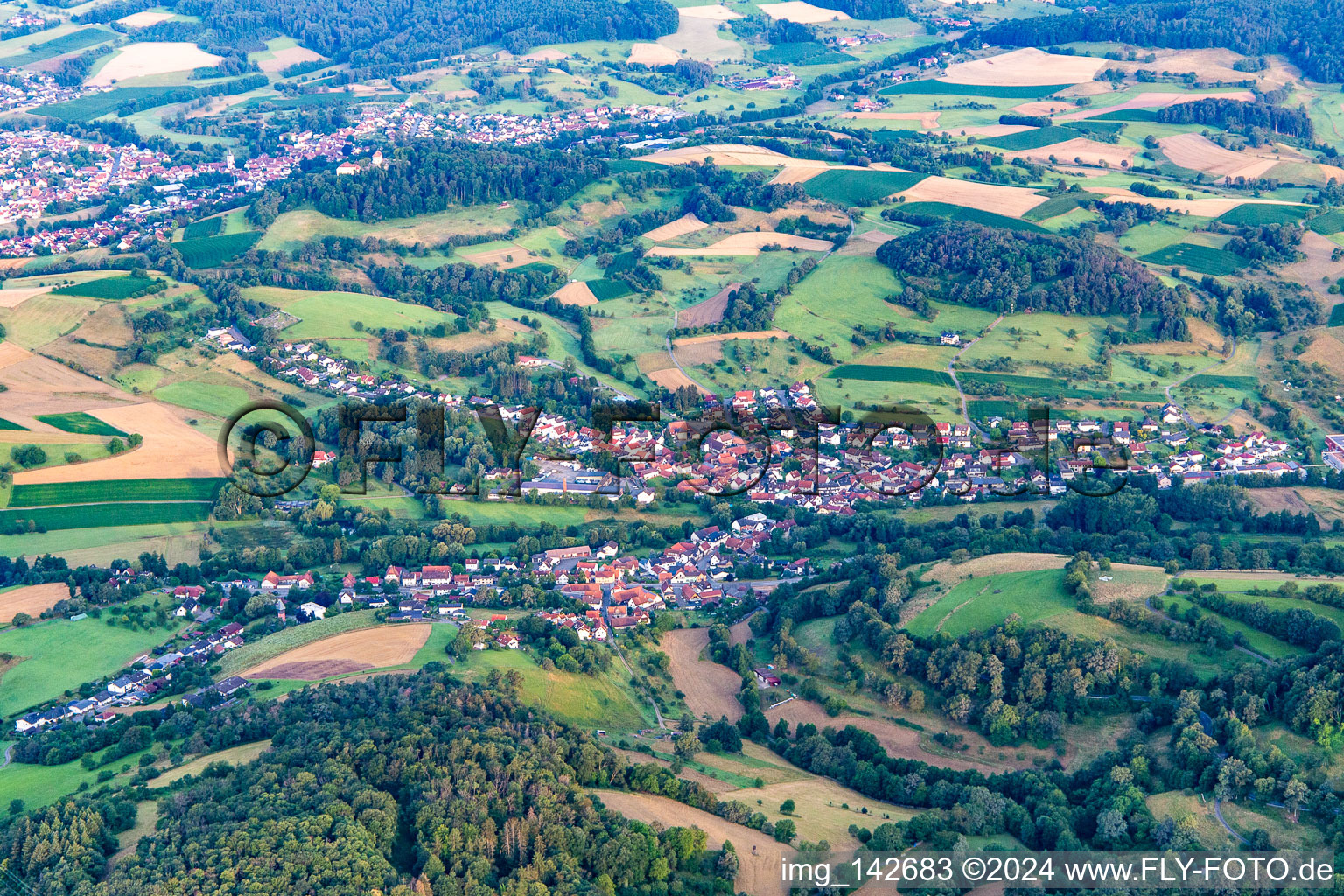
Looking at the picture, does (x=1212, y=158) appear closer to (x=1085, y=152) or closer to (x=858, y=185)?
(x=1085, y=152)

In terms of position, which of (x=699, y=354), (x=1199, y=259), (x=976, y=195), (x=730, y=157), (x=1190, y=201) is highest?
(x=730, y=157)

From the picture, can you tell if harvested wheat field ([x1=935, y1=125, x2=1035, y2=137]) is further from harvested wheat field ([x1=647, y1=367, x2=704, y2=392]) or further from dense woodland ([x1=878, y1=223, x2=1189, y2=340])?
harvested wheat field ([x1=647, y1=367, x2=704, y2=392])

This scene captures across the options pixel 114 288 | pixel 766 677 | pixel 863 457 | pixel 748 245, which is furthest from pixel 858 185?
pixel 766 677

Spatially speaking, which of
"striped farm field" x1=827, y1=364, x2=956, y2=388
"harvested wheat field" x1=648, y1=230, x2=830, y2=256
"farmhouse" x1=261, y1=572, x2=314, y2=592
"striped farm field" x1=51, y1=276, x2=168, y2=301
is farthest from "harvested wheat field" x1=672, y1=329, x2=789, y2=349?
"striped farm field" x1=51, y1=276, x2=168, y2=301

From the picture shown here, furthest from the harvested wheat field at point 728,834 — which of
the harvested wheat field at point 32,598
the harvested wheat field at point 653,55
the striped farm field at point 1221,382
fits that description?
the harvested wheat field at point 653,55

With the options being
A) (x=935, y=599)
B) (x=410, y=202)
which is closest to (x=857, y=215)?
(x=410, y=202)

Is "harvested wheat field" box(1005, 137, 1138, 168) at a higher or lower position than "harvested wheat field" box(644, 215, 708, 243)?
higher

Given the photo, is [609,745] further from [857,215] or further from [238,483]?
[857,215]
